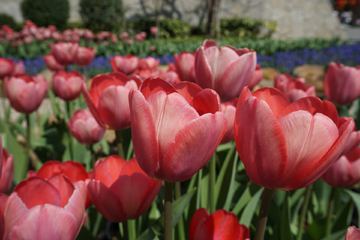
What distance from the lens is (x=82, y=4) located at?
11.0m

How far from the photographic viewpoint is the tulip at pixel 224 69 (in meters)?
0.84

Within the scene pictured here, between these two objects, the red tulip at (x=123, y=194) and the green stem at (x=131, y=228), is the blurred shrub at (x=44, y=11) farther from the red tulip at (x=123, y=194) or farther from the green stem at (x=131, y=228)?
the red tulip at (x=123, y=194)

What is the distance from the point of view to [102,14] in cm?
1080

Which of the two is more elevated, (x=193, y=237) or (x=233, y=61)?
(x=233, y=61)

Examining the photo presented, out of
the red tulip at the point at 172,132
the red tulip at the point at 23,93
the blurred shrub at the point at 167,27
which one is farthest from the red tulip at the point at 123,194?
the blurred shrub at the point at 167,27

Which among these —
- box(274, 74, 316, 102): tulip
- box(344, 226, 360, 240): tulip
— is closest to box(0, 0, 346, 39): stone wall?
box(274, 74, 316, 102): tulip

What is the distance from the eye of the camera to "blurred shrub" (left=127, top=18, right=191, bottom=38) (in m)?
13.7

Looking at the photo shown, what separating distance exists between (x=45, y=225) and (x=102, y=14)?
1129 cm

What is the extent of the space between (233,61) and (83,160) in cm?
121

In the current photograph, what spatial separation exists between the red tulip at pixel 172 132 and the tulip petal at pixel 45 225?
0.17 metres

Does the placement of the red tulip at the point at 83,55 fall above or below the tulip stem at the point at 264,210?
below

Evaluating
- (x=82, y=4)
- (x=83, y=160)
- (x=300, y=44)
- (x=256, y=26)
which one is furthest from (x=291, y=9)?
(x=83, y=160)

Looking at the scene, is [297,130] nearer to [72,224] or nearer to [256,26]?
[72,224]

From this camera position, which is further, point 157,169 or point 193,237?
point 193,237
